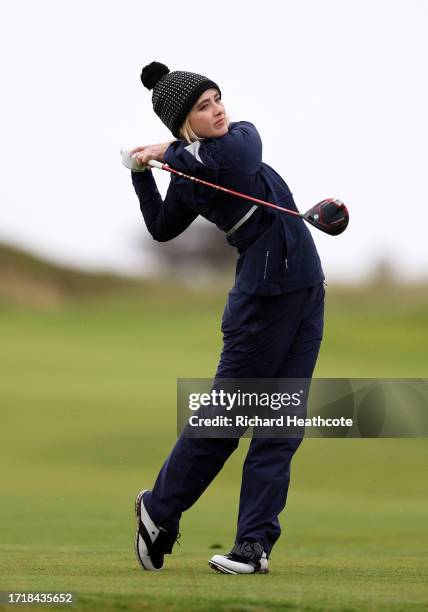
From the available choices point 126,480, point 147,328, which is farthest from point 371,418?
point 147,328

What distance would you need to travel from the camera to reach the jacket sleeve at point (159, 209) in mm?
4500

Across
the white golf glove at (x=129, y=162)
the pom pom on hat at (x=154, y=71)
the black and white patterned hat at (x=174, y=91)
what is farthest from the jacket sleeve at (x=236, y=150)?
the pom pom on hat at (x=154, y=71)

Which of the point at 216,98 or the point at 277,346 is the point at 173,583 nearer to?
the point at 277,346

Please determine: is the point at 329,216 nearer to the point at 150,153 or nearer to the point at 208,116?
the point at 208,116

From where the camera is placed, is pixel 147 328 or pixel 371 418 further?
pixel 147 328

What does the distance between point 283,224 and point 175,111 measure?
544mm

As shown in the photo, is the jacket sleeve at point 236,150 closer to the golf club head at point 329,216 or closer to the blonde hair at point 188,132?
the blonde hair at point 188,132

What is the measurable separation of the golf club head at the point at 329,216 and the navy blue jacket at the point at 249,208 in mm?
108

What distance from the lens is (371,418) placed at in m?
8.84

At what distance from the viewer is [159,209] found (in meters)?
4.54

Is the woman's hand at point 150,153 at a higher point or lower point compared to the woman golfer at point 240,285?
higher

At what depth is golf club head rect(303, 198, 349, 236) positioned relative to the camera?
419cm

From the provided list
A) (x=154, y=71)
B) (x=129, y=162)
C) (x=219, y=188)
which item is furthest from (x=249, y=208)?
(x=154, y=71)

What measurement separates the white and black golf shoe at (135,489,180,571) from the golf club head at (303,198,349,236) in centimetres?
119
